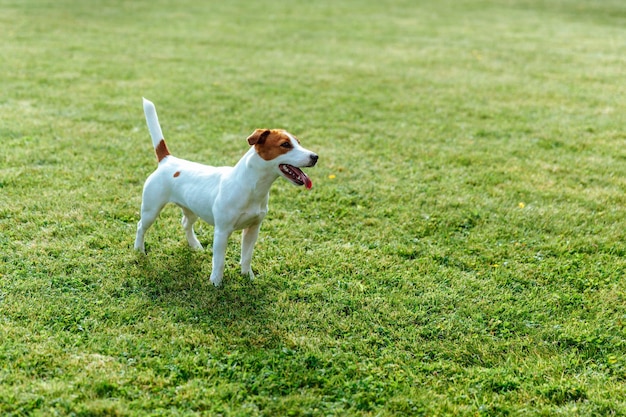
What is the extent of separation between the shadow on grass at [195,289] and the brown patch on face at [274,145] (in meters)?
1.07

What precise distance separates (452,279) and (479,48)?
11252 mm

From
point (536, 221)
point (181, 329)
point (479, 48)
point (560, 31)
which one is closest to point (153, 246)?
point (181, 329)

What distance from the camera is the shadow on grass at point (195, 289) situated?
13.5 ft

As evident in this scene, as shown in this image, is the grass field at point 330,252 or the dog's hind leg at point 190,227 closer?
the grass field at point 330,252

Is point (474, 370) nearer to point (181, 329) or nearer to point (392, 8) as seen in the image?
point (181, 329)

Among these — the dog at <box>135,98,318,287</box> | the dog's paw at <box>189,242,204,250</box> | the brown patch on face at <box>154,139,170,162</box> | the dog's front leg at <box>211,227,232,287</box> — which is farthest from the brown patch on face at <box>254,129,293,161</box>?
the dog's paw at <box>189,242,204,250</box>

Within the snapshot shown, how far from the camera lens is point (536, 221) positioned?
5719 mm

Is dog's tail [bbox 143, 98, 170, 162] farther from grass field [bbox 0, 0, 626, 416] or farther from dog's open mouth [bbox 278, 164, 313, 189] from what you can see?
dog's open mouth [bbox 278, 164, 313, 189]

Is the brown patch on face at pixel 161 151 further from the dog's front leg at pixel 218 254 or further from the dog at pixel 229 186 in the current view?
the dog's front leg at pixel 218 254

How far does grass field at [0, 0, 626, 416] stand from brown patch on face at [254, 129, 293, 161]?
1097mm

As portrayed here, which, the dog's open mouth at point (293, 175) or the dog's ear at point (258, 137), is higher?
the dog's ear at point (258, 137)

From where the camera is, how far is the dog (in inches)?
155

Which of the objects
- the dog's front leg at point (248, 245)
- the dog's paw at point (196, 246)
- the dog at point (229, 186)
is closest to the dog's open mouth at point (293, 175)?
the dog at point (229, 186)

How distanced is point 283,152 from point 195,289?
1248mm
